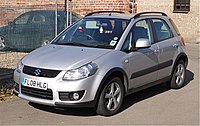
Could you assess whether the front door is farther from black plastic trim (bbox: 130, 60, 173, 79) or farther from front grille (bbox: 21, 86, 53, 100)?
front grille (bbox: 21, 86, 53, 100)

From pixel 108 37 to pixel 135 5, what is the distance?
16163 millimetres

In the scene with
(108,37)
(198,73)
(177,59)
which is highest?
(108,37)

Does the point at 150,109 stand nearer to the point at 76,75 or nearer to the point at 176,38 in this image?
the point at 76,75

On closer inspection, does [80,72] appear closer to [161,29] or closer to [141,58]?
[141,58]

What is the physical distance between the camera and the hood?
18.8 feet

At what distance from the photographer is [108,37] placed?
6.63 metres

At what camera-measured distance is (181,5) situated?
2164 cm

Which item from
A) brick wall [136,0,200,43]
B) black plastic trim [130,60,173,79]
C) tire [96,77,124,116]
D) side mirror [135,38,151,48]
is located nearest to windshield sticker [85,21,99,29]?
side mirror [135,38,151,48]

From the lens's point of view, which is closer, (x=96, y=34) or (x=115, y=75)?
(x=115, y=75)

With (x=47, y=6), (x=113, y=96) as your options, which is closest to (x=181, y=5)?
(x=47, y=6)

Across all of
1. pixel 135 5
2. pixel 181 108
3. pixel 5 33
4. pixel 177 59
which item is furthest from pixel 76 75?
pixel 135 5

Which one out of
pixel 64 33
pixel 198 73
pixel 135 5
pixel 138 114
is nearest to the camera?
pixel 138 114

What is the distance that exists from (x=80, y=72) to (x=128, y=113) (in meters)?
1.26

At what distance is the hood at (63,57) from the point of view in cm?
572
